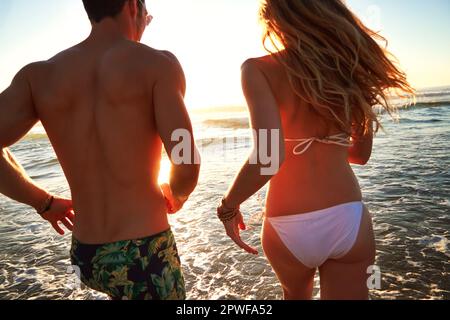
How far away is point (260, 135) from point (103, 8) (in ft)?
3.44

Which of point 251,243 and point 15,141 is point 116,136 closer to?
point 15,141

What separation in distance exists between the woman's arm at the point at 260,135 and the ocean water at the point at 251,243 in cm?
103

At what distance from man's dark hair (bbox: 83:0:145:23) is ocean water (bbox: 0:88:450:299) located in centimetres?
174

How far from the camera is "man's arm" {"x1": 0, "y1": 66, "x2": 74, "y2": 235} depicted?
1.88 metres

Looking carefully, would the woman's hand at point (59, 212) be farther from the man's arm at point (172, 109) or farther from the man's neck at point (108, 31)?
the man's neck at point (108, 31)

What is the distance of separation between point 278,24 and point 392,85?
777 mm

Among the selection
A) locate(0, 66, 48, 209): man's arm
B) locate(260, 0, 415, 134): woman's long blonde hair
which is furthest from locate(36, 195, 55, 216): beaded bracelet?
locate(260, 0, 415, 134): woman's long blonde hair

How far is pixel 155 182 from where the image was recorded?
77.7 inches

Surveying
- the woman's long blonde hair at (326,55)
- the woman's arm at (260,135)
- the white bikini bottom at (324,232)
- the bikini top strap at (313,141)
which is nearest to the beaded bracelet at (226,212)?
the woman's arm at (260,135)

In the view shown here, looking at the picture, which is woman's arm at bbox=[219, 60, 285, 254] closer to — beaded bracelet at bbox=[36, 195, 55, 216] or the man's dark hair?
the man's dark hair

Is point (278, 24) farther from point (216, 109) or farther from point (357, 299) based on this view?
point (216, 109)
